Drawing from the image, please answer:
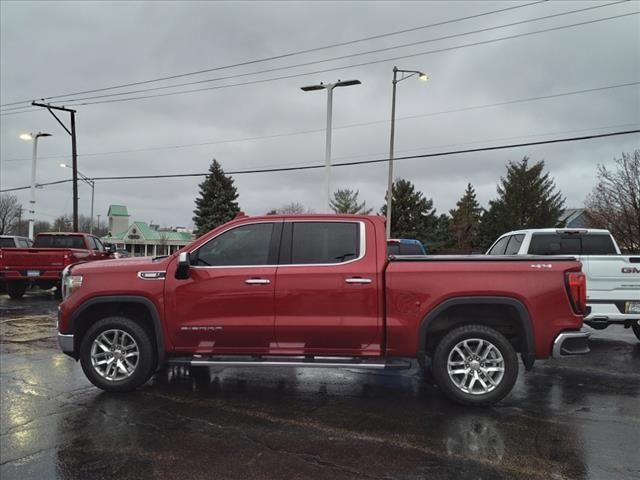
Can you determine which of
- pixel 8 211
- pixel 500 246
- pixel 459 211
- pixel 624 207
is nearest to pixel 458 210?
pixel 459 211

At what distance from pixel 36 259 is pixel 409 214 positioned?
1033 inches

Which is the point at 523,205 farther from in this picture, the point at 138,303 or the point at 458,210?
the point at 138,303

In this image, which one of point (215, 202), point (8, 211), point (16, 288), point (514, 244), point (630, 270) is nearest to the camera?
point (630, 270)

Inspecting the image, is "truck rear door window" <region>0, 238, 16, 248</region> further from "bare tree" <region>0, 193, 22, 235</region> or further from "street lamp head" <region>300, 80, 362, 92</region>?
"bare tree" <region>0, 193, 22, 235</region>

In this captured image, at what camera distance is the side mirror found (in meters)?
5.00

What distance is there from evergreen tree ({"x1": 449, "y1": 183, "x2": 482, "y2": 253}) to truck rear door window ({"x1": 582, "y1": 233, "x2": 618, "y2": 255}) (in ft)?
97.3

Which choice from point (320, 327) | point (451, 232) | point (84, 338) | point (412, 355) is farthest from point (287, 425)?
point (451, 232)

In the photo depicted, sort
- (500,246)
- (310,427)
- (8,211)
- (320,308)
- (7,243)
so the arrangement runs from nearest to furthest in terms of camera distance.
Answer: (310,427), (320,308), (500,246), (7,243), (8,211)

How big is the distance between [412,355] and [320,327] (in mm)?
1009

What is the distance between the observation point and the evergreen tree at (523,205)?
3900 centimetres

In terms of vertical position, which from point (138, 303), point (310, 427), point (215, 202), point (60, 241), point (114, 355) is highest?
point (215, 202)

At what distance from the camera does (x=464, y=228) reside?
1542 inches

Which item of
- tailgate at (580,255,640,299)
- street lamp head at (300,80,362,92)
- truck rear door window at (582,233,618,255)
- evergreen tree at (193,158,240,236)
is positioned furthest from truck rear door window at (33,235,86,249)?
evergreen tree at (193,158,240,236)

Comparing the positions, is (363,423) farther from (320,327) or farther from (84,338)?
(84,338)
